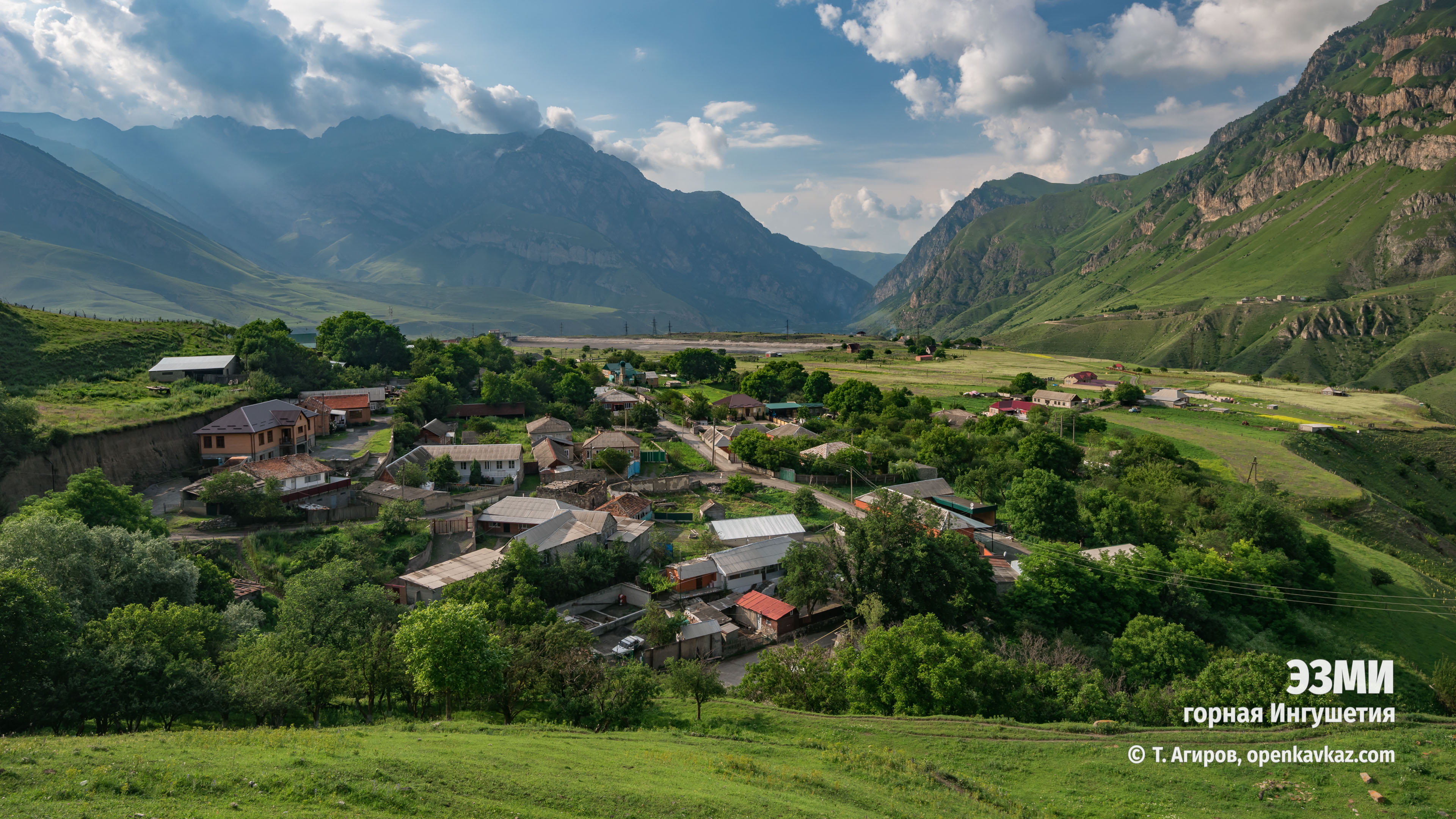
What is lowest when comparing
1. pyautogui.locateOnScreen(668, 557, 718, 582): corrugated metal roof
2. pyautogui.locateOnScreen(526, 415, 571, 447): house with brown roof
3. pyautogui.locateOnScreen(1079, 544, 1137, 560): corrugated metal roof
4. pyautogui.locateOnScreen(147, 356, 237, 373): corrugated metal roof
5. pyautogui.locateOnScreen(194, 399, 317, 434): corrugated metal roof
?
pyautogui.locateOnScreen(668, 557, 718, 582): corrugated metal roof

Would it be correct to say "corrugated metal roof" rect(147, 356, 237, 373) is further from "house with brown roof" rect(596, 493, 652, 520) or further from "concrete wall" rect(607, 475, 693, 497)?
"house with brown roof" rect(596, 493, 652, 520)

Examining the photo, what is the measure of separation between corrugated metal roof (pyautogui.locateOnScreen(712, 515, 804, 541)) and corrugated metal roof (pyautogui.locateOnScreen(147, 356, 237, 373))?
5093 centimetres

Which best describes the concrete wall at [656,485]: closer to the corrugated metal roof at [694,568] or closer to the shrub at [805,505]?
the shrub at [805,505]

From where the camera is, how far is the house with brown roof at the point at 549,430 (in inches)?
2344

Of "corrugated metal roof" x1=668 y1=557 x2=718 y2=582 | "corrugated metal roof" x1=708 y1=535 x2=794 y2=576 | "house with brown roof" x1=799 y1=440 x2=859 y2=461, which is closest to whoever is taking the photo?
"corrugated metal roof" x1=668 y1=557 x2=718 y2=582

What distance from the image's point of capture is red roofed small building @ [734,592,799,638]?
33469 millimetres

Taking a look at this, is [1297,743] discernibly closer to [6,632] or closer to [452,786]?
[452,786]

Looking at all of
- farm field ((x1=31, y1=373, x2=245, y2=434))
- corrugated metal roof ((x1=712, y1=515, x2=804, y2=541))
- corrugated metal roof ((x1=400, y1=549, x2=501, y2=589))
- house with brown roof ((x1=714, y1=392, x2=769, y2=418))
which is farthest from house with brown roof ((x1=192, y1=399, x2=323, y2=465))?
house with brown roof ((x1=714, y1=392, x2=769, y2=418))

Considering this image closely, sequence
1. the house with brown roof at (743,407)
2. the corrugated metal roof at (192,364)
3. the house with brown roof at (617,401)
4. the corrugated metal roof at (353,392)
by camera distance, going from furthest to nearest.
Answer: the house with brown roof at (743,407)
the house with brown roof at (617,401)
the corrugated metal roof at (353,392)
the corrugated metal roof at (192,364)

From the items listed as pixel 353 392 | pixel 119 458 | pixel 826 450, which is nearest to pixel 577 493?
pixel 826 450

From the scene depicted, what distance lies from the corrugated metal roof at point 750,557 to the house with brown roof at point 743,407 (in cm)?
4308

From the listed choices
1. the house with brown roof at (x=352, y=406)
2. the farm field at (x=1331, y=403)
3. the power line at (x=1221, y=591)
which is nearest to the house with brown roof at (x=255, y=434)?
the house with brown roof at (x=352, y=406)

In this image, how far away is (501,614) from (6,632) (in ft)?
47.4

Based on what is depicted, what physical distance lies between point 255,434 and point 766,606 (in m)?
38.3
